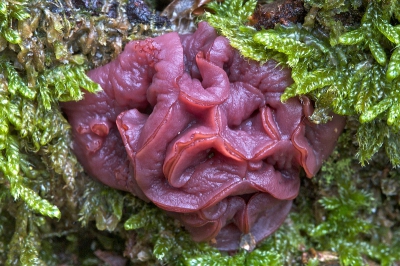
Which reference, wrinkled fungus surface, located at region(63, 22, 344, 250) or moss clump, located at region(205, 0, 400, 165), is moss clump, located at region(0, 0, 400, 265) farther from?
wrinkled fungus surface, located at region(63, 22, 344, 250)

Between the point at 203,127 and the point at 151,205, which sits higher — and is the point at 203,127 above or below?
above

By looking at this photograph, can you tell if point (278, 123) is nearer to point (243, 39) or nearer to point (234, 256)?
point (243, 39)

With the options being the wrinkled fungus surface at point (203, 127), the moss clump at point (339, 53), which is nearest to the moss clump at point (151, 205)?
the moss clump at point (339, 53)

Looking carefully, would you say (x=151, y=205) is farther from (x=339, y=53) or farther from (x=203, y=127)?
(x=339, y=53)

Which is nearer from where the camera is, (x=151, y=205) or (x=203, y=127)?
(x=203, y=127)

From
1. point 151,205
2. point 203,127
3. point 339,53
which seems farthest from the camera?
point 151,205

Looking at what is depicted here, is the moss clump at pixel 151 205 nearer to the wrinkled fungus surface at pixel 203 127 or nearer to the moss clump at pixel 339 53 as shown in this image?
the moss clump at pixel 339 53

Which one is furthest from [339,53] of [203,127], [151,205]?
[151,205]

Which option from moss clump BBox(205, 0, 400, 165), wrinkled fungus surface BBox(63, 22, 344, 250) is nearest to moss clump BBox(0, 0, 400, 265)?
moss clump BBox(205, 0, 400, 165)
